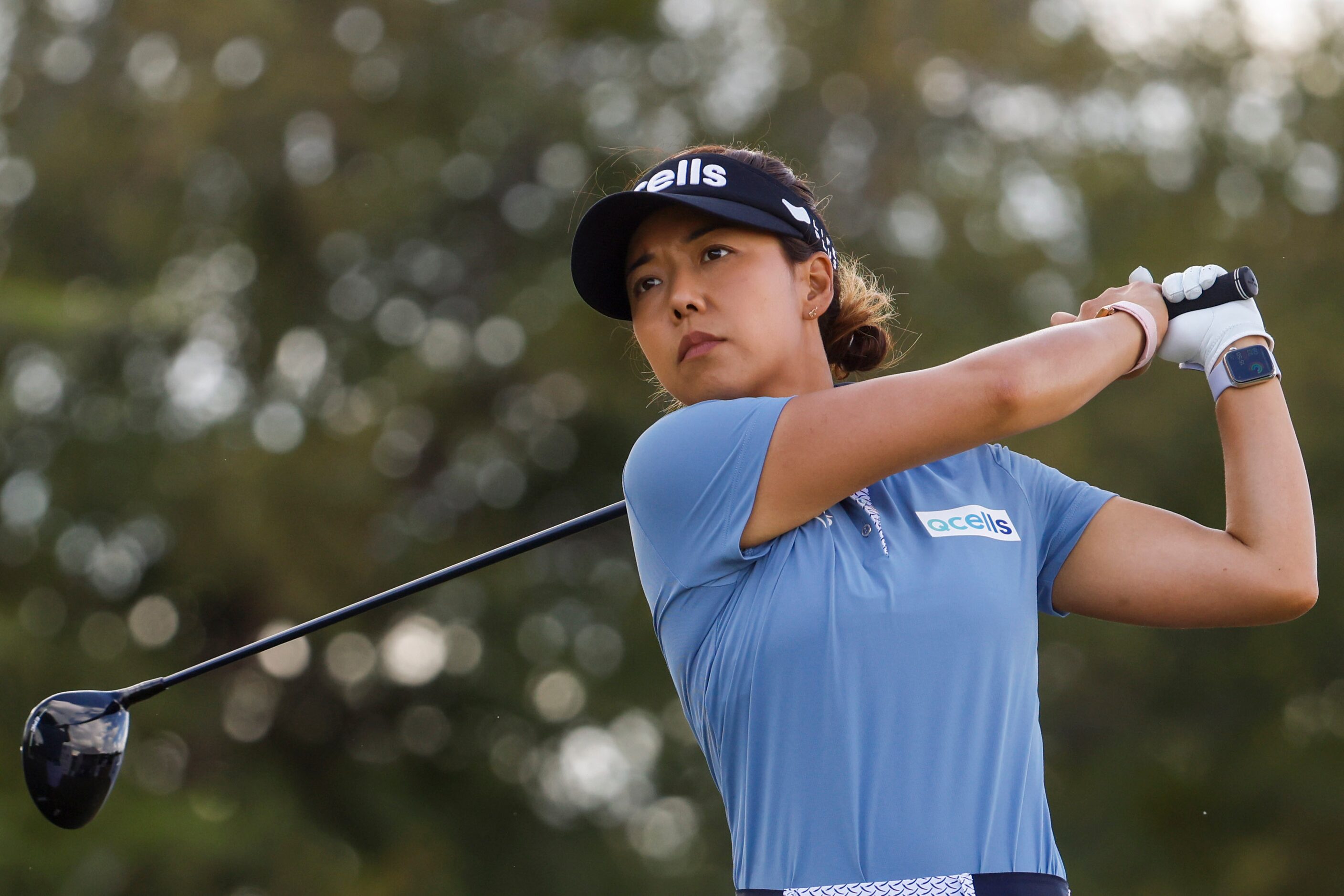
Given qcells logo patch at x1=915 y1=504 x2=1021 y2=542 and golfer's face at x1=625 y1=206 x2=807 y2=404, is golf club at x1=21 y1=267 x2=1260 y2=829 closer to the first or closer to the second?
golfer's face at x1=625 y1=206 x2=807 y2=404

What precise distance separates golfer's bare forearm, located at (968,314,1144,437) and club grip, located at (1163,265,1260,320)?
9.6 inches

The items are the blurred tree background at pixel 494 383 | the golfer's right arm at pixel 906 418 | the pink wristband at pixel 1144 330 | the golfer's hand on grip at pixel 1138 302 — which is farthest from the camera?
the blurred tree background at pixel 494 383

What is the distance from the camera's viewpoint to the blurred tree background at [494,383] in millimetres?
7672

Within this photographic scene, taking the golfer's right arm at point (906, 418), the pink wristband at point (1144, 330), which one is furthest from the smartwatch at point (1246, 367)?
the golfer's right arm at point (906, 418)

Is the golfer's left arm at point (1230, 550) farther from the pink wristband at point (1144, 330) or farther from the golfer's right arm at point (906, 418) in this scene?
the golfer's right arm at point (906, 418)

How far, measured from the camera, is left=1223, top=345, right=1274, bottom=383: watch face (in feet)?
6.45

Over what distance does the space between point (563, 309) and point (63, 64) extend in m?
3.12

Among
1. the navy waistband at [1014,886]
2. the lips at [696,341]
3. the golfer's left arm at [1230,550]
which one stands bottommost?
the navy waistband at [1014,886]

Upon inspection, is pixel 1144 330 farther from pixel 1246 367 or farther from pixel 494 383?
pixel 494 383

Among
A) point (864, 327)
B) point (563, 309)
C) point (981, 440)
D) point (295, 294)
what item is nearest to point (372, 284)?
point (295, 294)

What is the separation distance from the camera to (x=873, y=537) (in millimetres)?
1720

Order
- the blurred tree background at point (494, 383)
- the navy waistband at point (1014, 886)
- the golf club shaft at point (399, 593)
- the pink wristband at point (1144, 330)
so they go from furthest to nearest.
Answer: the blurred tree background at point (494, 383), the golf club shaft at point (399, 593), the pink wristband at point (1144, 330), the navy waistband at point (1014, 886)

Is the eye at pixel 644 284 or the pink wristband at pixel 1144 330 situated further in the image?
the eye at pixel 644 284

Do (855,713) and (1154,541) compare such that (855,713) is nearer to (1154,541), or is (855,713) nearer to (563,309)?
(1154,541)
